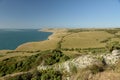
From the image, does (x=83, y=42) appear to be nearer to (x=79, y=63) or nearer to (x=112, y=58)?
(x=112, y=58)

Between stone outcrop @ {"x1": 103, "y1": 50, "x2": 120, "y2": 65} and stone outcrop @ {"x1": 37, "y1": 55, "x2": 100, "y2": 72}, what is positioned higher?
stone outcrop @ {"x1": 103, "y1": 50, "x2": 120, "y2": 65}

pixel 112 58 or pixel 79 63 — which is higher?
pixel 112 58

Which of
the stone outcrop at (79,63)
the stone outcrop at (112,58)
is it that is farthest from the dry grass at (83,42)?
the stone outcrop at (79,63)

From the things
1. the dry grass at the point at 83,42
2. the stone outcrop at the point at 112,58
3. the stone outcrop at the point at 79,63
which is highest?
the stone outcrop at the point at 112,58

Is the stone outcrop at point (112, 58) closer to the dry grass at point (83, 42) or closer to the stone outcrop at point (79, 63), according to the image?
the stone outcrop at point (79, 63)

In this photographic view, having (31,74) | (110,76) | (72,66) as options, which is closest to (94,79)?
(110,76)

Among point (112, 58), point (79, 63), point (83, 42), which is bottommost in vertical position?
point (83, 42)

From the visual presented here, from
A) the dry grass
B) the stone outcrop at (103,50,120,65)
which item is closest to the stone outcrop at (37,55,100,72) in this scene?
the stone outcrop at (103,50,120,65)

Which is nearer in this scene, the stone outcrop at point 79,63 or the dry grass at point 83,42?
the stone outcrop at point 79,63

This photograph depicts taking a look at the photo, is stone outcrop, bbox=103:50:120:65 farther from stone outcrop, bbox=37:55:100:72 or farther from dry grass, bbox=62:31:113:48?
dry grass, bbox=62:31:113:48

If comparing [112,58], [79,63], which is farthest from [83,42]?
[79,63]

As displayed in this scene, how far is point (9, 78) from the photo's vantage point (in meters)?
18.6

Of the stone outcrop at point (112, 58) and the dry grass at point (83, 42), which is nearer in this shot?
the stone outcrop at point (112, 58)

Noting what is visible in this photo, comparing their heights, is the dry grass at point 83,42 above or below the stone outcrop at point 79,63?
below
